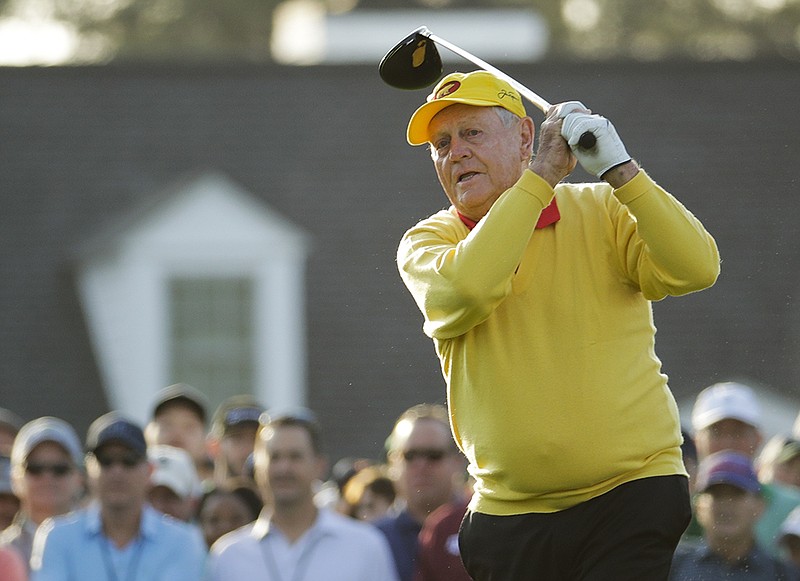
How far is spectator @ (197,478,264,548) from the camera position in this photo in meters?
8.20

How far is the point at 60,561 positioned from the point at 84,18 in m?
28.8

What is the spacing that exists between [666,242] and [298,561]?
3.38 metres

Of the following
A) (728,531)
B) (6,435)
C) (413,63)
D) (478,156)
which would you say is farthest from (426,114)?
(6,435)

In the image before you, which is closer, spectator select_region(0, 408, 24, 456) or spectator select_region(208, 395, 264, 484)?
spectator select_region(208, 395, 264, 484)

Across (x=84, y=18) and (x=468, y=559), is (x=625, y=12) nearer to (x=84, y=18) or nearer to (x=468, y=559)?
(x=84, y=18)

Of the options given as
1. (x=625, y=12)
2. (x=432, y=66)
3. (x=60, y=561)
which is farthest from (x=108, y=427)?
(x=625, y=12)

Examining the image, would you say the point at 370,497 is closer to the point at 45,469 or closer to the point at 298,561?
the point at 298,561

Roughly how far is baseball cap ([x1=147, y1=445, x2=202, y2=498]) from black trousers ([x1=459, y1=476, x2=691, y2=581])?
12.3 ft

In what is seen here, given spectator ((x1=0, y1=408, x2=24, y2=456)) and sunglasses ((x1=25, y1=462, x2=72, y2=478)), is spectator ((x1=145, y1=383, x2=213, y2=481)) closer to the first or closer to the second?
spectator ((x1=0, y1=408, x2=24, y2=456))

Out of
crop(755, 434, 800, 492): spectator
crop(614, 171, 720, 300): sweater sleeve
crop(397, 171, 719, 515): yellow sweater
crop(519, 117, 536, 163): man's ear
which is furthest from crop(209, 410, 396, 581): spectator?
crop(614, 171, 720, 300): sweater sleeve

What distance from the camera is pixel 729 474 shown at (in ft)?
25.0

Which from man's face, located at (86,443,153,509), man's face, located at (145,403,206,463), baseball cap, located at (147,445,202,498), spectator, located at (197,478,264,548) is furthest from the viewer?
man's face, located at (145,403,206,463)

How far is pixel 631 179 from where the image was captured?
4.57 metres

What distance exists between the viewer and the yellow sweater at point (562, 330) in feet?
14.9
